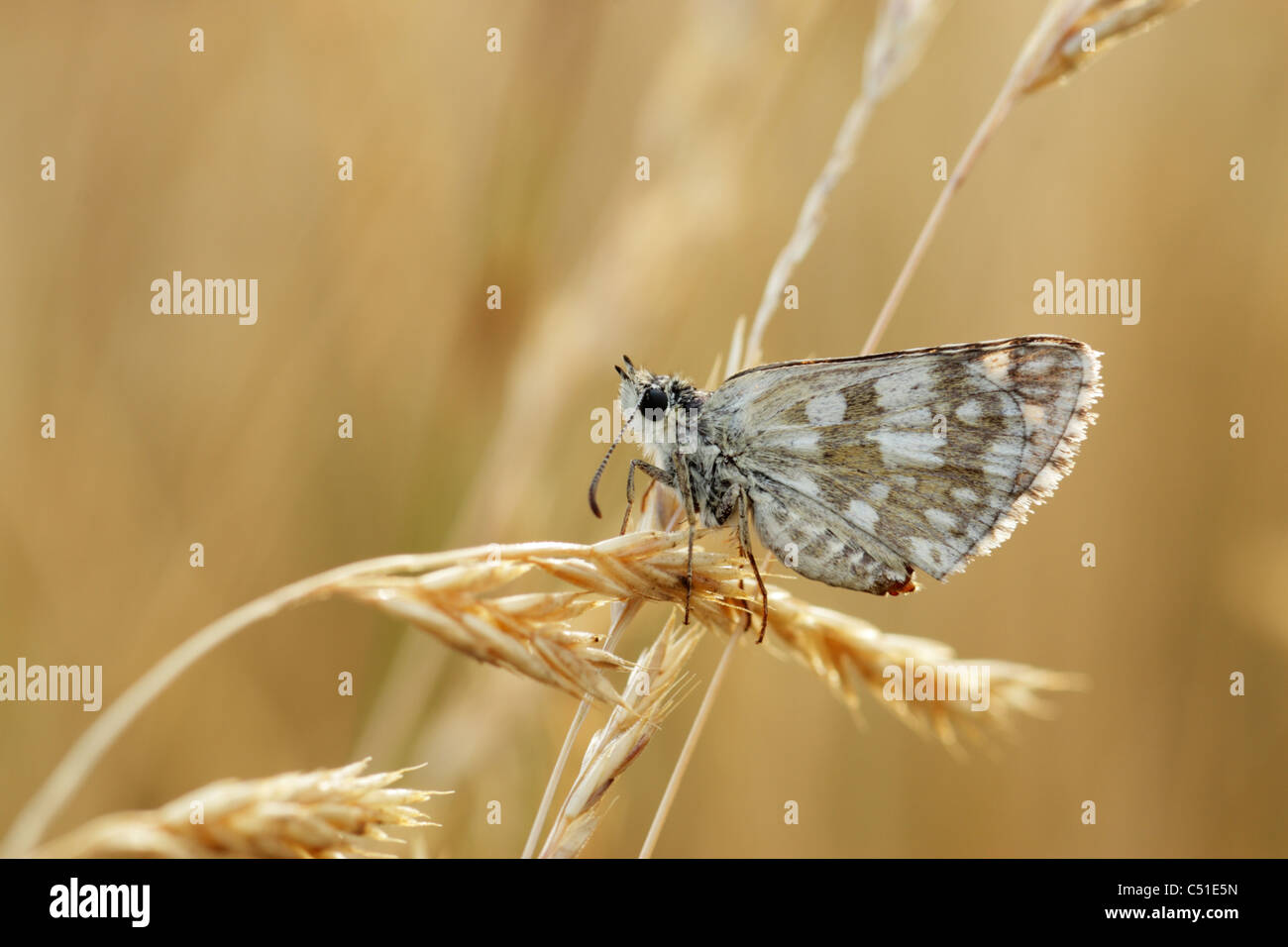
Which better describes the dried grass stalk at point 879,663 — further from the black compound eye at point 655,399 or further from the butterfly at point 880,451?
the black compound eye at point 655,399

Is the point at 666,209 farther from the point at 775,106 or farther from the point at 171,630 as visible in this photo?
the point at 171,630

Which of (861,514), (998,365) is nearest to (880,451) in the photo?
(861,514)

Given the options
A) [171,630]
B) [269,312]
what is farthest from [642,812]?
[269,312]

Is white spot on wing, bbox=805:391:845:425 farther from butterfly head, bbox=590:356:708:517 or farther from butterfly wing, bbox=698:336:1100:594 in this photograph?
Result: butterfly head, bbox=590:356:708:517

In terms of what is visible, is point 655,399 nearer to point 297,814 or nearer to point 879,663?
point 879,663

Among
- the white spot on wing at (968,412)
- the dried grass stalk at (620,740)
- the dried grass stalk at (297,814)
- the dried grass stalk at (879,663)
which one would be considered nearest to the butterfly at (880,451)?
the white spot on wing at (968,412)

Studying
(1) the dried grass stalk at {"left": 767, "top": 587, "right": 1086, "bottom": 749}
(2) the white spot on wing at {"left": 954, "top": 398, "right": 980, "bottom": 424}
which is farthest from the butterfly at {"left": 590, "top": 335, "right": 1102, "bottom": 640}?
(1) the dried grass stalk at {"left": 767, "top": 587, "right": 1086, "bottom": 749}

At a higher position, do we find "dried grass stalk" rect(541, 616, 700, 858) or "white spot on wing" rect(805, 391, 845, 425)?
"white spot on wing" rect(805, 391, 845, 425)

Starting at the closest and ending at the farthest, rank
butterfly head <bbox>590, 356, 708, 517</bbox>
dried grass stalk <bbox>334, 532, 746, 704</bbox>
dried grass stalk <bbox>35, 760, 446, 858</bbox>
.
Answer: dried grass stalk <bbox>35, 760, 446, 858</bbox>, dried grass stalk <bbox>334, 532, 746, 704</bbox>, butterfly head <bbox>590, 356, 708, 517</bbox>
